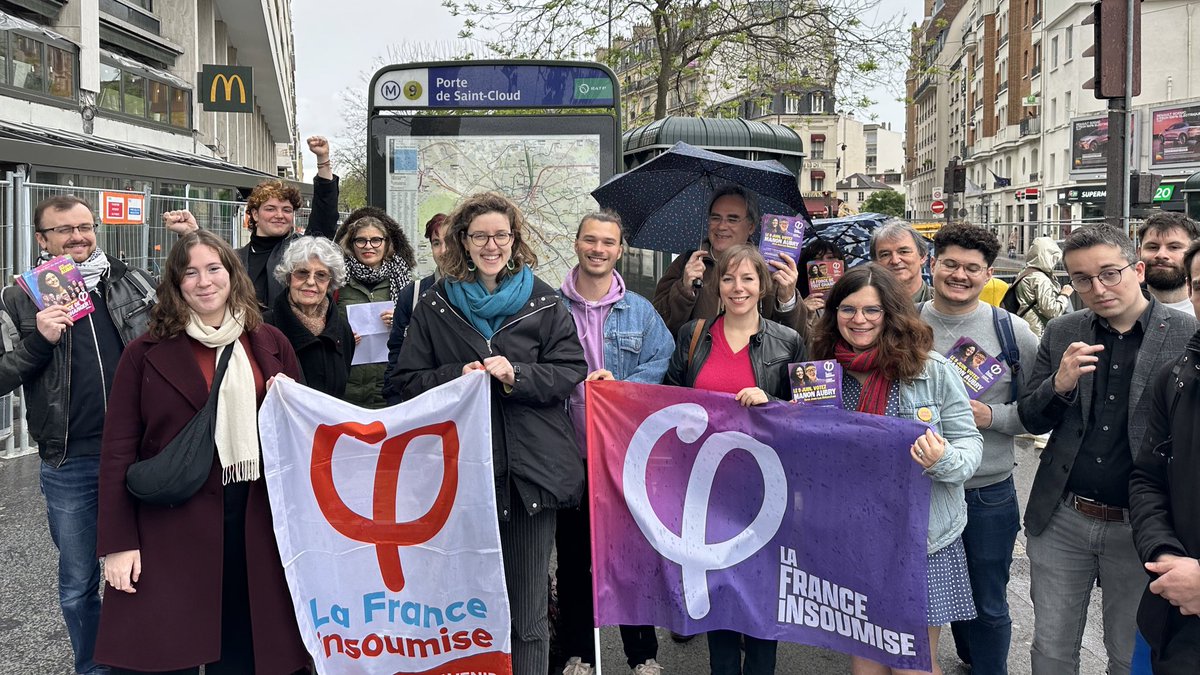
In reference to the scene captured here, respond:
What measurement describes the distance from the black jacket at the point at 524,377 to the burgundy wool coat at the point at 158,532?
0.76 m

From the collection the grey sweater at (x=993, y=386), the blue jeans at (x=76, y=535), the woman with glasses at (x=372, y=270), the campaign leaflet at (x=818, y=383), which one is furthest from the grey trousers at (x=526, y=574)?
the grey sweater at (x=993, y=386)

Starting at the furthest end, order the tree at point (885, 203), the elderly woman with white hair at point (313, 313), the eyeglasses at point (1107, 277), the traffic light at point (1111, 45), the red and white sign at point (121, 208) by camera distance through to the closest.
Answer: the tree at point (885, 203)
the red and white sign at point (121, 208)
the traffic light at point (1111, 45)
the elderly woman with white hair at point (313, 313)
the eyeglasses at point (1107, 277)

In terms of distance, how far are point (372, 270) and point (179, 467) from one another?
2034mm

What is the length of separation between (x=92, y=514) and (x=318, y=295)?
1.35m

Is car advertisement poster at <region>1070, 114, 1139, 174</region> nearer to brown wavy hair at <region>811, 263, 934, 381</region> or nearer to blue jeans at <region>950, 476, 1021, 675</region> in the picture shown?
blue jeans at <region>950, 476, 1021, 675</region>

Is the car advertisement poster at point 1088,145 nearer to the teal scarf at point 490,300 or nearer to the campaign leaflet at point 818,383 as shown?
the campaign leaflet at point 818,383

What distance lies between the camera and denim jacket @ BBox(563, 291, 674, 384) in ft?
13.8

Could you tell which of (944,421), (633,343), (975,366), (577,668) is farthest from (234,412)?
(975,366)

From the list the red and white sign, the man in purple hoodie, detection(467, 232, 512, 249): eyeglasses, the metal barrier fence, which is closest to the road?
the man in purple hoodie

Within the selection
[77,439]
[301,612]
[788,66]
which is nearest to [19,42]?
[788,66]

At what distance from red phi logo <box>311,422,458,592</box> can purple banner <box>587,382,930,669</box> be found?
2.11ft

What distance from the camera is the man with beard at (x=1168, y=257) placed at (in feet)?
16.2

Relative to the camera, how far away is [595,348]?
4.23 metres

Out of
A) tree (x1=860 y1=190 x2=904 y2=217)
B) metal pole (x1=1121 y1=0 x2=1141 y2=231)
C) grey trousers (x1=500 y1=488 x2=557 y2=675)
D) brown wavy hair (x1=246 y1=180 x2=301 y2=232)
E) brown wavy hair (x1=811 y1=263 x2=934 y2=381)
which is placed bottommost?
grey trousers (x1=500 y1=488 x2=557 y2=675)
